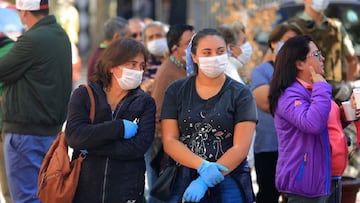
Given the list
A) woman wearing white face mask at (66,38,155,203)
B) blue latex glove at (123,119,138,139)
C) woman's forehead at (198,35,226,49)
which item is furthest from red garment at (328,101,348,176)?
blue latex glove at (123,119,138,139)

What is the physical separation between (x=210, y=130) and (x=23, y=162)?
1.93m

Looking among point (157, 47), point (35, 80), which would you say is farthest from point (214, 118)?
point (157, 47)

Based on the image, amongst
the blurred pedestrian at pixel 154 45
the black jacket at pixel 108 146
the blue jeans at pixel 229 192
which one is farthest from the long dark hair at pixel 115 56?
Answer: the blurred pedestrian at pixel 154 45

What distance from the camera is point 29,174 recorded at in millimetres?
6500

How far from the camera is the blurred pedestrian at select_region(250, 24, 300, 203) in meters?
6.69

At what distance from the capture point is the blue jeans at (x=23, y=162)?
645cm

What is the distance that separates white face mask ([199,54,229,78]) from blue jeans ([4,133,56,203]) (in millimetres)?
1775

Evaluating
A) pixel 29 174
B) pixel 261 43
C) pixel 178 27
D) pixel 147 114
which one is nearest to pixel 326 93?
pixel 147 114

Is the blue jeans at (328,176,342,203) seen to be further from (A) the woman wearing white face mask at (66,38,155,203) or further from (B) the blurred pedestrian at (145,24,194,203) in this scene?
(B) the blurred pedestrian at (145,24,194,203)

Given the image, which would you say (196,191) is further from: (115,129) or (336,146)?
(336,146)

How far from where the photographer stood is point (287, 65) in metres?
5.30

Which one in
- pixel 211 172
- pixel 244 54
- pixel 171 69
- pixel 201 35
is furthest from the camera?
pixel 244 54

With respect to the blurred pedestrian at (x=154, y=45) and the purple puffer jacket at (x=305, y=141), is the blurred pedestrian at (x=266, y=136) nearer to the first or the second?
the purple puffer jacket at (x=305, y=141)

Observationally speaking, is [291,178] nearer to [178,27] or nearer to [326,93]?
[326,93]
